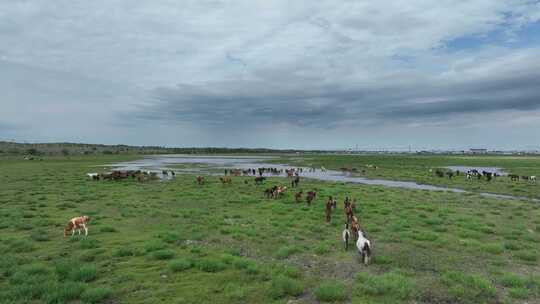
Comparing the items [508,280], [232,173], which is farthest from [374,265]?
[232,173]

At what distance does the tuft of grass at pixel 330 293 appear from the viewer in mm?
6957

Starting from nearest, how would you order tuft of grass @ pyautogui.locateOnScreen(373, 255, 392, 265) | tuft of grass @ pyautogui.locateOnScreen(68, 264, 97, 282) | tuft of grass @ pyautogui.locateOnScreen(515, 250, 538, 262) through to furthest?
tuft of grass @ pyautogui.locateOnScreen(68, 264, 97, 282) → tuft of grass @ pyautogui.locateOnScreen(373, 255, 392, 265) → tuft of grass @ pyautogui.locateOnScreen(515, 250, 538, 262)

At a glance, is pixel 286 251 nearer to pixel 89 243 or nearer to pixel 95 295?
pixel 95 295

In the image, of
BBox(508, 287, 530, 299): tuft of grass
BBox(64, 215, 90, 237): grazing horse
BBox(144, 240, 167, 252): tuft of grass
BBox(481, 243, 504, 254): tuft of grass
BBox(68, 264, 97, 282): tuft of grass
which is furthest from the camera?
BBox(64, 215, 90, 237): grazing horse

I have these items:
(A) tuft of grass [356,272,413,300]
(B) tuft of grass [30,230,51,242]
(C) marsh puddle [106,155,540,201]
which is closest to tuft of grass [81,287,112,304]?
(A) tuft of grass [356,272,413,300]

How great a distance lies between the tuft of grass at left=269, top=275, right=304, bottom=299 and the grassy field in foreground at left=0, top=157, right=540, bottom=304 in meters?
0.03

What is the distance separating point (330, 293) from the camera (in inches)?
275

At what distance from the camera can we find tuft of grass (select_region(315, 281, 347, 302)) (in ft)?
22.8

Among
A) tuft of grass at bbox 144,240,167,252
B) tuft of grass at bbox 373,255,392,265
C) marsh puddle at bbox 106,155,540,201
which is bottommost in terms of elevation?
marsh puddle at bbox 106,155,540,201

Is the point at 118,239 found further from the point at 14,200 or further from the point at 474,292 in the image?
the point at 14,200

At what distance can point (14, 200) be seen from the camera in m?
20.8

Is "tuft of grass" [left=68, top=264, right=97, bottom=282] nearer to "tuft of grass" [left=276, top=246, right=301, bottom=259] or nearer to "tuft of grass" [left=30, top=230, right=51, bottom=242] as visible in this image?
"tuft of grass" [left=30, top=230, right=51, bottom=242]

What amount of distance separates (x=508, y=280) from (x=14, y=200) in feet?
89.9

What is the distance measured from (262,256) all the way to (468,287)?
591 centimetres
